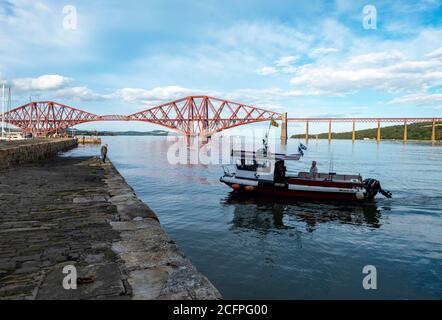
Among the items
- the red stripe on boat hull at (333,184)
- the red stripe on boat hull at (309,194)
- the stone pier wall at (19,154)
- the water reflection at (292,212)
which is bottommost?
the water reflection at (292,212)

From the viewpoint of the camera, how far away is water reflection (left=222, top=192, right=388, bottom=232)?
1444 cm

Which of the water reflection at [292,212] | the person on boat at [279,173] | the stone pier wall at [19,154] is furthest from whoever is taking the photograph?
the person on boat at [279,173]

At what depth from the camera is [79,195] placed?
11023 millimetres

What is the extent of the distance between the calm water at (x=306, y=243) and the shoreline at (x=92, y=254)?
2562mm

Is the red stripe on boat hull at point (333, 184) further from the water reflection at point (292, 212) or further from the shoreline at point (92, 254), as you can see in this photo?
the shoreline at point (92, 254)

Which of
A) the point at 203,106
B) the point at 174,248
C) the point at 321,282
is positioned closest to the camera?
the point at 174,248

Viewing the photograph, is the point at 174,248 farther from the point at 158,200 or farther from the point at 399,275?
the point at 158,200

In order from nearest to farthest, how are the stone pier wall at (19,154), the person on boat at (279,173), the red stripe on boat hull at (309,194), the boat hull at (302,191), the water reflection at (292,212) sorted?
1. the water reflection at (292,212)
2. the boat hull at (302,191)
3. the red stripe on boat hull at (309,194)
4. the stone pier wall at (19,154)
5. the person on boat at (279,173)

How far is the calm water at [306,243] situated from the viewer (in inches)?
315

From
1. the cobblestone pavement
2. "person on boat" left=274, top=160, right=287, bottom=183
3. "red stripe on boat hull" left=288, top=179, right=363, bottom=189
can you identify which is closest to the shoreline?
the cobblestone pavement

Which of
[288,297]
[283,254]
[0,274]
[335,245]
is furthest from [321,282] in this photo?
[0,274]

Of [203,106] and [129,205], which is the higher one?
[203,106]

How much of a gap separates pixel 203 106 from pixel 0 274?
166 m
